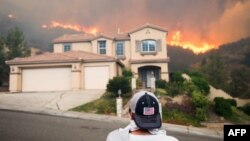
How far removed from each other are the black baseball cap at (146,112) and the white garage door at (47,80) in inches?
1015

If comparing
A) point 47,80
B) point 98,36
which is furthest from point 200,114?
point 98,36

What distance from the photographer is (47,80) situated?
92.0 ft

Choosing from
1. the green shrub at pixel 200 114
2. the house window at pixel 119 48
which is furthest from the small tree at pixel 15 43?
the green shrub at pixel 200 114

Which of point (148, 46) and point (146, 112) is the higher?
point (148, 46)

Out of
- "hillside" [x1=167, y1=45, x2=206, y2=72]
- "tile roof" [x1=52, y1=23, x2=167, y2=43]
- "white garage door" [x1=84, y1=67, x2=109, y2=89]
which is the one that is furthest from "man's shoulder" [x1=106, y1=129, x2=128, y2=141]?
"hillside" [x1=167, y1=45, x2=206, y2=72]

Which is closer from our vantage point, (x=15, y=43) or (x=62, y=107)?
(x=62, y=107)

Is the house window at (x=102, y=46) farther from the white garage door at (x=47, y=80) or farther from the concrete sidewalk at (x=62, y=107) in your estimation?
the concrete sidewalk at (x=62, y=107)

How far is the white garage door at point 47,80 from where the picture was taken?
27.9 metres

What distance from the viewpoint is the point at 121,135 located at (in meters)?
2.59

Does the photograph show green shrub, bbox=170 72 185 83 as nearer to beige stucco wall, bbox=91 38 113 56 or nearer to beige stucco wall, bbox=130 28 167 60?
beige stucco wall, bbox=130 28 167 60

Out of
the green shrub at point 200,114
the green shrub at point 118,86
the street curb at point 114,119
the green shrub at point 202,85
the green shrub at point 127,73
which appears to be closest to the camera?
the street curb at point 114,119

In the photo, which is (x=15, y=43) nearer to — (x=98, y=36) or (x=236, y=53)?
(x=98, y=36)

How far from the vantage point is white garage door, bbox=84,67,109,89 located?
2747 centimetres

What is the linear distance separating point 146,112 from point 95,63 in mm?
25437
